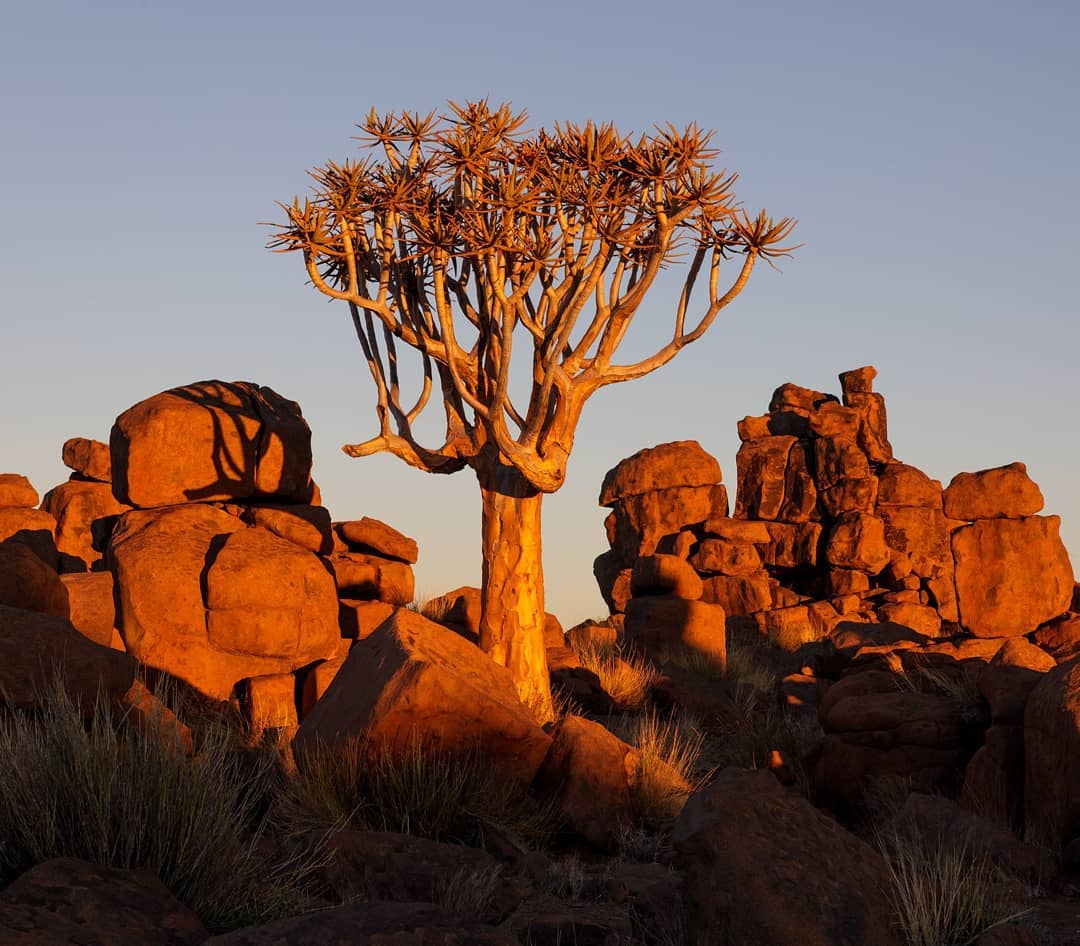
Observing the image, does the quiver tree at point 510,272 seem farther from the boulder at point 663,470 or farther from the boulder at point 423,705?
the boulder at point 663,470

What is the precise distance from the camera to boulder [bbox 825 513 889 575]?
108 feet

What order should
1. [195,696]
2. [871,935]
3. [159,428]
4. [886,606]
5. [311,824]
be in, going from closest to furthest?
[871,935] < [311,824] < [195,696] < [159,428] < [886,606]

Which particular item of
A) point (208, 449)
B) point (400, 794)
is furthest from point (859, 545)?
point (400, 794)

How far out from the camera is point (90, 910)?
207 inches

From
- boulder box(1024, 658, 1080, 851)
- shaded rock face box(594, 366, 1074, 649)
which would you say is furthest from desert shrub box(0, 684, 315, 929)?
shaded rock face box(594, 366, 1074, 649)

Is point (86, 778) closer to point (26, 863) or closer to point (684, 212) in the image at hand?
point (26, 863)

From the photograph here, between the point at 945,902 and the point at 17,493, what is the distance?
25.4 metres

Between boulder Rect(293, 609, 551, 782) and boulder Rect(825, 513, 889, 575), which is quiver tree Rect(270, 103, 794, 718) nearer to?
boulder Rect(293, 609, 551, 782)

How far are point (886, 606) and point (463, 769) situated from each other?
81.7ft

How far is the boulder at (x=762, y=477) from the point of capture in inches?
1389

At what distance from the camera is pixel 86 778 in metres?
6.71

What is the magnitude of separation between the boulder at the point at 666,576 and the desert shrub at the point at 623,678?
3343mm

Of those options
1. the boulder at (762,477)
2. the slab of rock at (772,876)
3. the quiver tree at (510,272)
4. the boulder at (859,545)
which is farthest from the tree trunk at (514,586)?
the boulder at (762,477)

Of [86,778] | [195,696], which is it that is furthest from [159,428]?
[86,778]
